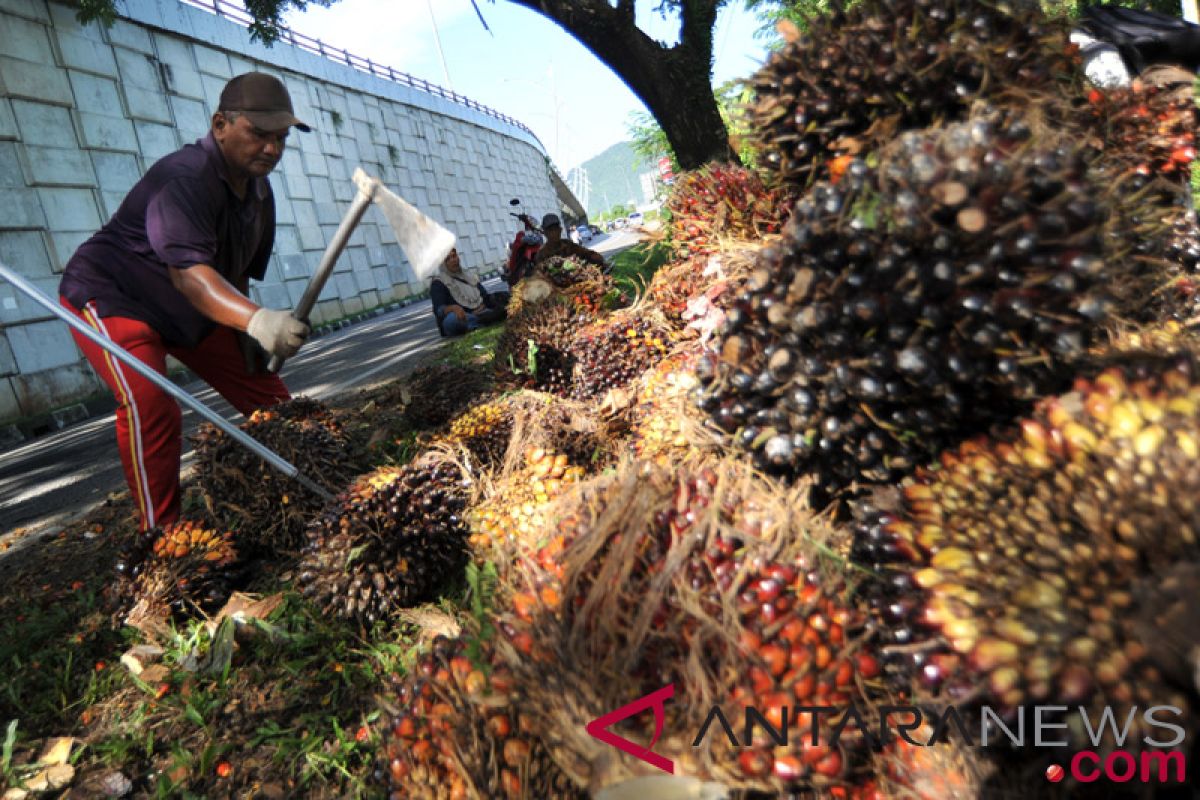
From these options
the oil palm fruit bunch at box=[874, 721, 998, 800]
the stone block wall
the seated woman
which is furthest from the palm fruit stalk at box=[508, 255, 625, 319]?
the stone block wall

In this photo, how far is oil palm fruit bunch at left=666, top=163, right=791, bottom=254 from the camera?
201 cm

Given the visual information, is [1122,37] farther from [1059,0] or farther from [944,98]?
[944,98]

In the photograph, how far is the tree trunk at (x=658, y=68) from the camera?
6.66 meters

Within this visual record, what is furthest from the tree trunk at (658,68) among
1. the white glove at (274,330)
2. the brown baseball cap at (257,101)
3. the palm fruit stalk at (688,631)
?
the palm fruit stalk at (688,631)

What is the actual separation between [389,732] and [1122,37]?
541cm

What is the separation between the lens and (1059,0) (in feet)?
6.39

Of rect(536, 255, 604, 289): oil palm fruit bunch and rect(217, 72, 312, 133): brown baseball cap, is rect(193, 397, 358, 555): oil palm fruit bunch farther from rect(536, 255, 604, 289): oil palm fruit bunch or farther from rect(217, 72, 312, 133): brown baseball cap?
rect(536, 255, 604, 289): oil palm fruit bunch

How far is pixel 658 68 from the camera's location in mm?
6758

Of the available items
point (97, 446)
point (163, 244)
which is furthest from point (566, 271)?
point (97, 446)

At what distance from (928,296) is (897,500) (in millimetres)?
364

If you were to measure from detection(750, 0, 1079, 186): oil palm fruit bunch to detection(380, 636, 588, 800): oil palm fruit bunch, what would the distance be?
4.30 ft

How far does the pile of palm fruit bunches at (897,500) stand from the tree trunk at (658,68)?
529 cm

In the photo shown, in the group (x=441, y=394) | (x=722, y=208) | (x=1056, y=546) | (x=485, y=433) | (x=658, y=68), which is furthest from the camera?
(x=658, y=68)

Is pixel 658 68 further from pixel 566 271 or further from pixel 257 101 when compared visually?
pixel 257 101
